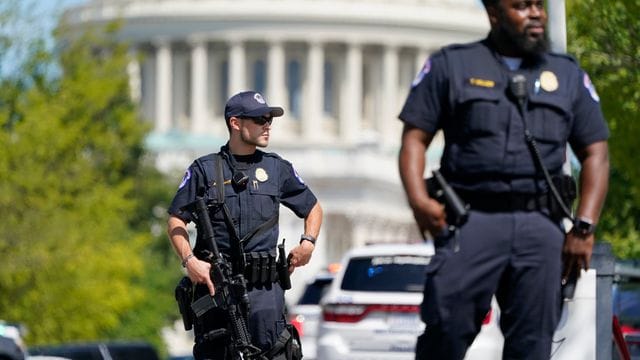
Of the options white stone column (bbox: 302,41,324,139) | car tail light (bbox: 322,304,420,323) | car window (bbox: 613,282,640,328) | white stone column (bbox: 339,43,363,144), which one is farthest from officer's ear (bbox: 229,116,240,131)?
white stone column (bbox: 302,41,324,139)

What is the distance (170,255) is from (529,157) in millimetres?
96456

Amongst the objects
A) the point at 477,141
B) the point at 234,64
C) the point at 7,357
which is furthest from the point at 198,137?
the point at 477,141

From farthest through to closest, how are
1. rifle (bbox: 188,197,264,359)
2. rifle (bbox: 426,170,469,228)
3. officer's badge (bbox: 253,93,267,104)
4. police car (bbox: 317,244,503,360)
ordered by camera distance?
police car (bbox: 317,244,503,360)
officer's badge (bbox: 253,93,267,104)
rifle (bbox: 188,197,264,359)
rifle (bbox: 426,170,469,228)

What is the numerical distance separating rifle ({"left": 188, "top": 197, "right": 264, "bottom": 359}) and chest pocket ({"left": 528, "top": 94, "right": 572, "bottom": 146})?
3.15 meters

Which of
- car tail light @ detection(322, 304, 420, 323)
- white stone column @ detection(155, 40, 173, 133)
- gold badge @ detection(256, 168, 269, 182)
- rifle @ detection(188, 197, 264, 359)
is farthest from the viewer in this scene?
white stone column @ detection(155, 40, 173, 133)

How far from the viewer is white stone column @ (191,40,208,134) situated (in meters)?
141

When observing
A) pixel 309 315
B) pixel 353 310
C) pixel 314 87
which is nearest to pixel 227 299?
pixel 353 310

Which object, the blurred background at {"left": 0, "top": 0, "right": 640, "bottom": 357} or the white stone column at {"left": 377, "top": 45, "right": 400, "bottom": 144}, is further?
the white stone column at {"left": 377, "top": 45, "right": 400, "bottom": 144}

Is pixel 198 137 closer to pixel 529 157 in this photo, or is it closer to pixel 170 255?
pixel 170 255

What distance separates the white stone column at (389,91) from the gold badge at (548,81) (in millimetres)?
130028

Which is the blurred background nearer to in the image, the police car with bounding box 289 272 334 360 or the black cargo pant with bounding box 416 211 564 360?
the police car with bounding box 289 272 334 360

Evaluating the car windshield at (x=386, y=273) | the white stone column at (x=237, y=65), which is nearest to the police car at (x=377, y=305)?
the car windshield at (x=386, y=273)

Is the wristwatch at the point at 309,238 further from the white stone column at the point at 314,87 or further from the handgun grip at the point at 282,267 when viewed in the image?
the white stone column at the point at 314,87

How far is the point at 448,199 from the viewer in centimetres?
980
